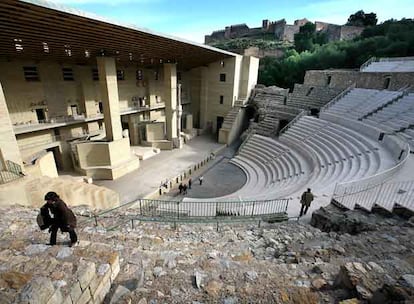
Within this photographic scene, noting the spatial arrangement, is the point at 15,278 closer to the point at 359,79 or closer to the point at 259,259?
the point at 259,259

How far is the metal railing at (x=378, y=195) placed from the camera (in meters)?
6.19

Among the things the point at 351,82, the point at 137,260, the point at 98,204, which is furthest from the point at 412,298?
the point at 351,82

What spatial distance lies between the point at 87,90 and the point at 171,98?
6.61 metres

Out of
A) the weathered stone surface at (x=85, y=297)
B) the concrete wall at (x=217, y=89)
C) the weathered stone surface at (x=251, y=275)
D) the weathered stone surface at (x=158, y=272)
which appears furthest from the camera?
the concrete wall at (x=217, y=89)

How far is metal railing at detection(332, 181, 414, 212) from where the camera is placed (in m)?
6.19

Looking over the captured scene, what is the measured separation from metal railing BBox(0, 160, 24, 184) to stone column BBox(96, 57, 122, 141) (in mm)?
A: 5894

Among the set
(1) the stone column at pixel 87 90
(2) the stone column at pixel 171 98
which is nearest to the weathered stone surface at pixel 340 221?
(2) the stone column at pixel 171 98

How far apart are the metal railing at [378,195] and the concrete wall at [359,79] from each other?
13951 millimetres

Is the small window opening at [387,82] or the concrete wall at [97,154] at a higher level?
the small window opening at [387,82]

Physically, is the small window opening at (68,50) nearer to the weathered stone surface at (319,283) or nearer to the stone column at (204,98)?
the weathered stone surface at (319,283)

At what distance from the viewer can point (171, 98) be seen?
19078 mm

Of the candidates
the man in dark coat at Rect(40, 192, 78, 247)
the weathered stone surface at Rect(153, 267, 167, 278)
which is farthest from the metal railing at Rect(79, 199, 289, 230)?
the weathered stone surface at Rect(153, 267, 167, 278)

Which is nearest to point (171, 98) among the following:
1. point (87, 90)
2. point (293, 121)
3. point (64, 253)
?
point (87, 90)

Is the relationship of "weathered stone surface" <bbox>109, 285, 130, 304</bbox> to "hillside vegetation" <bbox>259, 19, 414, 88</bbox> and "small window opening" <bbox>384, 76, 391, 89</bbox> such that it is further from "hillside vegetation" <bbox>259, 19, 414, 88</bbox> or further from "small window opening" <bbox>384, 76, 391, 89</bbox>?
"hillside vegetation" <bbox>259, 19, 414, 88</bbox>
